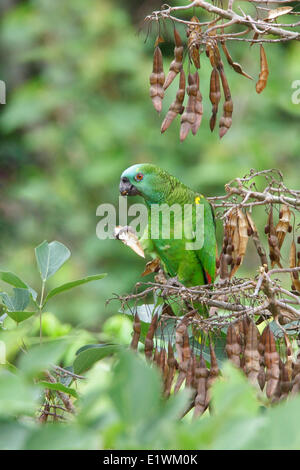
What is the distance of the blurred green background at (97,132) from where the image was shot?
Answer: 303 centimetres

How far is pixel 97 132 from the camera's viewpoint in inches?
129

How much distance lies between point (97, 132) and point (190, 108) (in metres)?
2.49

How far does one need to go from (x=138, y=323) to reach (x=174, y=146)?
97.4 inches

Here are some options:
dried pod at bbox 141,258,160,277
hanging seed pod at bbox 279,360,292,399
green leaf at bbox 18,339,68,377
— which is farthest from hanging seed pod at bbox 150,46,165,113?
green leaf at bbox 18,339,68,377

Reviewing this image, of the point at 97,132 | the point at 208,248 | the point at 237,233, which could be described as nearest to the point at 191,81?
the point at 237,233

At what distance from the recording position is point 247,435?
0.87 feet

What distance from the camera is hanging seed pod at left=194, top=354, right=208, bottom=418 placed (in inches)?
25.6

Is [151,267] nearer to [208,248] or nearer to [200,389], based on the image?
[208,248]

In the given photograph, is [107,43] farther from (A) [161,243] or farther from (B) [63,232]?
(A) [161,243]

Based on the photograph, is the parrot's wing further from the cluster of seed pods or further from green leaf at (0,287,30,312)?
green leaf at (0,287,30,312)

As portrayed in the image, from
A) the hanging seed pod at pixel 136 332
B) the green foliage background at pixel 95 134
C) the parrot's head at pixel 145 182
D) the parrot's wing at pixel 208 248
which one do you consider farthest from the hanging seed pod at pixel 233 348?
the green foliage background at pixel 95 134

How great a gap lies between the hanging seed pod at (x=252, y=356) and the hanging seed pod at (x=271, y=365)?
0.04 feet

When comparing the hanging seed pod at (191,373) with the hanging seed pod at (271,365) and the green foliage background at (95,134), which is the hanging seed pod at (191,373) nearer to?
the hanging seed pod at (271,365)

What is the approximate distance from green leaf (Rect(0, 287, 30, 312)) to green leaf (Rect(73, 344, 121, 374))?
0.09m
